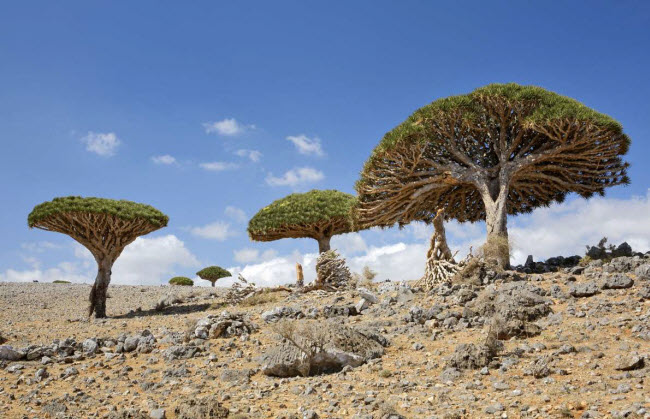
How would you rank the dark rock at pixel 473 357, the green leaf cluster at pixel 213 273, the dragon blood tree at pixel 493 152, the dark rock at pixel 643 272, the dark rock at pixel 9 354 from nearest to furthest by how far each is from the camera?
the dark rock at pixel 473 357 < the dark rock at pixel 9 354 < the dark rock at pixel 643 272 < the dragon blood tree at pixel 493 152 < the green leaf cluster at pixel 213 273

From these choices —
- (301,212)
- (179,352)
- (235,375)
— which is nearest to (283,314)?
(179,352)

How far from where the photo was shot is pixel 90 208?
723 inches

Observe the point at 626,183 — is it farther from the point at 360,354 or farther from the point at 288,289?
the point at 360,354

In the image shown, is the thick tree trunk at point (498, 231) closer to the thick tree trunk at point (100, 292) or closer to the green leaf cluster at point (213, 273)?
the thick tree trunk at point (100, 292)

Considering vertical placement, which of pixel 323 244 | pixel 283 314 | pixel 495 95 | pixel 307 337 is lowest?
pixel 307 337

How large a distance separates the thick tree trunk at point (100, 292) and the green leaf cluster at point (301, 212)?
6977 mm

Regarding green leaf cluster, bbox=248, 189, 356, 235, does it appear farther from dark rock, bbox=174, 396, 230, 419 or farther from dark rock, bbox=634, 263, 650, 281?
dark rock, bbox=174, 396, 230, 419

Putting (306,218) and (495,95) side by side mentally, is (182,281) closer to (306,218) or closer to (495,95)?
(306,218)

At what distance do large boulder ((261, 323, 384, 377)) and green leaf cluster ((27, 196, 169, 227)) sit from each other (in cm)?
1330

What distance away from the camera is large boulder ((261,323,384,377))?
23.9ft

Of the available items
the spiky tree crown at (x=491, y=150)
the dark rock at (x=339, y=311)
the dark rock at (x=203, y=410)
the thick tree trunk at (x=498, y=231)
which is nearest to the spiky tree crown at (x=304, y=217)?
the spiky tree crown at (x=491, y=150)

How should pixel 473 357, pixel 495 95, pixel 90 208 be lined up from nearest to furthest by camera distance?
pixel 473 357 → pixel 495 95 → pixel 90 208

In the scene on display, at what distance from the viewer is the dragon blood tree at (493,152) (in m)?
14.8

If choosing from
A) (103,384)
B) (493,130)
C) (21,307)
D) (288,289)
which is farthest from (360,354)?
(21,307)
